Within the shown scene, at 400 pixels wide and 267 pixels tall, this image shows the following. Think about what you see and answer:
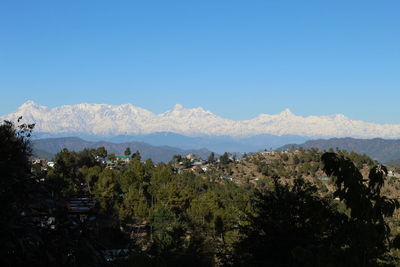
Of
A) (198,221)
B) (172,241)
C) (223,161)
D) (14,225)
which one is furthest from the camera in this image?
(223,161)

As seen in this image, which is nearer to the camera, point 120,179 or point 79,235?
point 79,235

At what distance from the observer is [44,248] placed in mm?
4035

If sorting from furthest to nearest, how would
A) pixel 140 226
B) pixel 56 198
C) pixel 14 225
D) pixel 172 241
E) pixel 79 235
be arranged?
pixel 140 226, pixel 172 241, pixel 56 198, pixel 79 235, pixel 14 225

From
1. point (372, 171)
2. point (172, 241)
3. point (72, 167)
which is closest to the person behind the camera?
point (372, 171)

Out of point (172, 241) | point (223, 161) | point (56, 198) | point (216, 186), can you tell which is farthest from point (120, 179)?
point (223, 161)

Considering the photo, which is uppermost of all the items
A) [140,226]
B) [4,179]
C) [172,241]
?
[4,179]

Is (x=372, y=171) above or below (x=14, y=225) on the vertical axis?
above

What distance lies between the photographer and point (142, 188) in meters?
49.6

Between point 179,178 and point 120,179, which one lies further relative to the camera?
point 179,178

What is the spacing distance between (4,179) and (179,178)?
65.2m

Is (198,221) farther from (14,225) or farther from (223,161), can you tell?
(223,161)

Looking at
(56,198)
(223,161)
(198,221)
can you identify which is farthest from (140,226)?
(223,161)

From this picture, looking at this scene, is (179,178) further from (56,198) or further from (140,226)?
(56,198)

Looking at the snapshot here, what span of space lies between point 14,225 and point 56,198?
74cm
